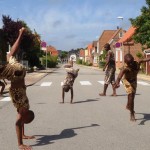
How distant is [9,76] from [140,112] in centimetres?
525

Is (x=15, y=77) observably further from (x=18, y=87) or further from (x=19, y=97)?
(x=19, y=97)

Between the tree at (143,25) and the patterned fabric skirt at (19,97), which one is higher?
the tree at (143,25)

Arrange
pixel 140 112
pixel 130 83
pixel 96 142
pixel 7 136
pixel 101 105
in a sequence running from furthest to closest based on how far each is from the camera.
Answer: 1. pixel 101 105
2. pixel 140 112
3. pixel 130 83
4. pixel 7 136
5. pixel 96 142

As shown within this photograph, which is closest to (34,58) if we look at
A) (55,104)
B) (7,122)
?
(55,104)

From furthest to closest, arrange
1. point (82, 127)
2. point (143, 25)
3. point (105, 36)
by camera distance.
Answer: point (105, 36) < point (143, 25) < point (82, 127)

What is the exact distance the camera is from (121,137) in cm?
800

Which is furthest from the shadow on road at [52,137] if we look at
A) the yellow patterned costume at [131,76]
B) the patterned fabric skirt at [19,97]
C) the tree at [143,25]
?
the tree at [143,25]

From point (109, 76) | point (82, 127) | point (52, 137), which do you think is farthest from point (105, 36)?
point (52, 137)

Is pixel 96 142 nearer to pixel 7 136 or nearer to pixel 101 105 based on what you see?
pixel 7 136

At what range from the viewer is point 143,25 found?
116 feet

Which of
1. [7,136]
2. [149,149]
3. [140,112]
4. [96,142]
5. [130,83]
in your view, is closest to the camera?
[149,149]

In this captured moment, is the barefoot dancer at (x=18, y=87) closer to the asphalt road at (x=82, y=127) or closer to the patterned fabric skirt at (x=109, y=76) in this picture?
the asphalt road at (x=82, y=127)

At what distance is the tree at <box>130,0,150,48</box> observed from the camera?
115 feet

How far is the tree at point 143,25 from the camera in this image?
115ft
